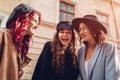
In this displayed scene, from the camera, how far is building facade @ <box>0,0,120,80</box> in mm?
9422

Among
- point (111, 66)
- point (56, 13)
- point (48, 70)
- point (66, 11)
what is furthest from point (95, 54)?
point (66, 11)

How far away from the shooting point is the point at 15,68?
2004mm

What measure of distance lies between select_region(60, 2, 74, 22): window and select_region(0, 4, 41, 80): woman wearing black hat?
862cm

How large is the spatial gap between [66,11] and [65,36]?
7919 millimetres

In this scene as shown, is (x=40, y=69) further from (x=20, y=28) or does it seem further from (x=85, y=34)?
(x=20, y=28)

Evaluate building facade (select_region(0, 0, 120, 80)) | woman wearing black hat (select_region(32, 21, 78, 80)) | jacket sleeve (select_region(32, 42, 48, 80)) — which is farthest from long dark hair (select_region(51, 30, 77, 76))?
building facade (select_region(0, 0, 120, 80))

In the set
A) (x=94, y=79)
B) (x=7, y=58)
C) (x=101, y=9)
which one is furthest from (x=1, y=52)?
(x=101, y=9)

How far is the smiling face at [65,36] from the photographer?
3.27m

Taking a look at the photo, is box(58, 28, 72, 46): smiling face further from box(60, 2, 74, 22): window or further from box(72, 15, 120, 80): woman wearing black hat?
box(60, 2, 74, 22): window

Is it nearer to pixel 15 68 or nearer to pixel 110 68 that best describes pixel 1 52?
pixel 15 68

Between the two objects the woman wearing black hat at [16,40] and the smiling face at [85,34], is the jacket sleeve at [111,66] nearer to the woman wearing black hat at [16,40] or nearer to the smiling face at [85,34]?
the smiling face at [85,34]

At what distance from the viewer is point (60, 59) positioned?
10.7ft

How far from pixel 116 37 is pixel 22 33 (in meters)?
11.0

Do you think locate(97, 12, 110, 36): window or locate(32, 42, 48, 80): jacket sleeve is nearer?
locate(32, 42, 48, 80): jacket sleeve
